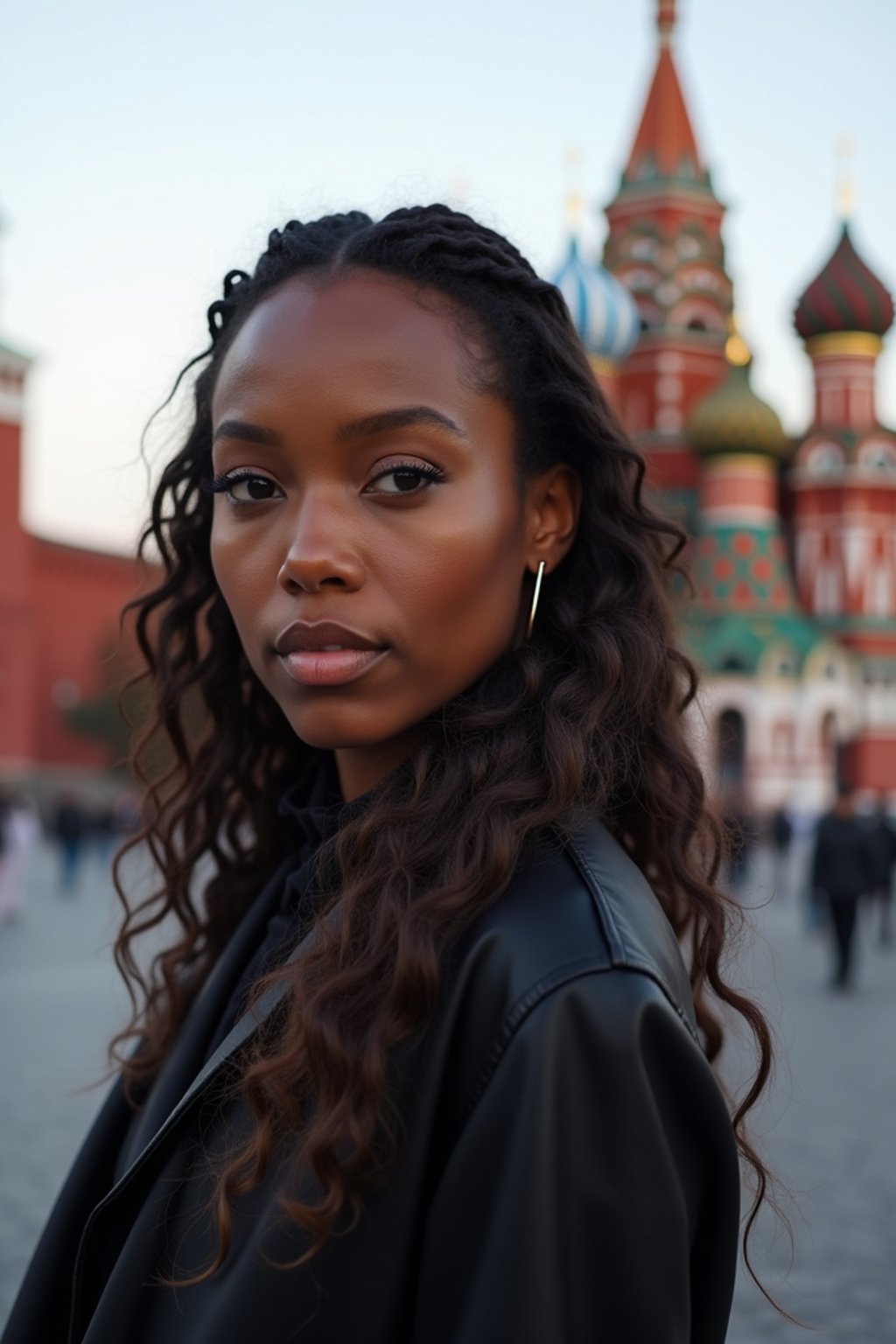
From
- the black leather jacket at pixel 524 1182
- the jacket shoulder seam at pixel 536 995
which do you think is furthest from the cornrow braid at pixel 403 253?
the jacket shoulder seam at pixel 536 995

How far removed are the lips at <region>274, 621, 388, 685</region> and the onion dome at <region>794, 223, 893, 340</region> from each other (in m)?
42.4

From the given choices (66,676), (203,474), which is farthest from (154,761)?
(66,676)

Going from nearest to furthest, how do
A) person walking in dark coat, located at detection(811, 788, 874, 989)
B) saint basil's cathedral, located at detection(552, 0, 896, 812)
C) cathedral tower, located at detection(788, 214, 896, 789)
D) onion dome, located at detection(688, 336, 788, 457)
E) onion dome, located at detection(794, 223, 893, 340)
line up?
person walking in dark coat, located at detection(811, 788, 874, 989) → saint basil's cathedral, located at detection(552, 0, 896, 812) → onion dome, located at detection(688, 336, 788, 457) → cathedral tower, located at detection(788, 214, 896, 789) → onion dome, located at detection(794, 223, 893, 340)

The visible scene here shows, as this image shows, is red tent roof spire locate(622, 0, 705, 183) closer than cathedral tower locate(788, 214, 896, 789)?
No

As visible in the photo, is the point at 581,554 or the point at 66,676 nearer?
the point at 581,554

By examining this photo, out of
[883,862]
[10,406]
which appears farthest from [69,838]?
[10,406]

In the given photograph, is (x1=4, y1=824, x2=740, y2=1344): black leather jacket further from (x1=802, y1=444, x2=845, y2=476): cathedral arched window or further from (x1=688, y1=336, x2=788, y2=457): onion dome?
(x1=802, y1=444, x2=845, y2=476): cathedral arched window

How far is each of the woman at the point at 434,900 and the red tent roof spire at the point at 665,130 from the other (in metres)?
42.5

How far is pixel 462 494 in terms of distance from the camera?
155 cm

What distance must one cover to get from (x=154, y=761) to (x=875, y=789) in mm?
39282

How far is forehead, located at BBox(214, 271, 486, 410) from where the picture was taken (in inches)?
59.4

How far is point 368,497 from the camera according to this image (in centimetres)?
153

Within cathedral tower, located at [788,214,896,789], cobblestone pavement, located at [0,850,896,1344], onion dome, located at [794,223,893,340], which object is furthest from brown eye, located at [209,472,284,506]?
onion dome, located at [794,223,893,340]

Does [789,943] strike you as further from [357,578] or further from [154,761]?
[357,578]
